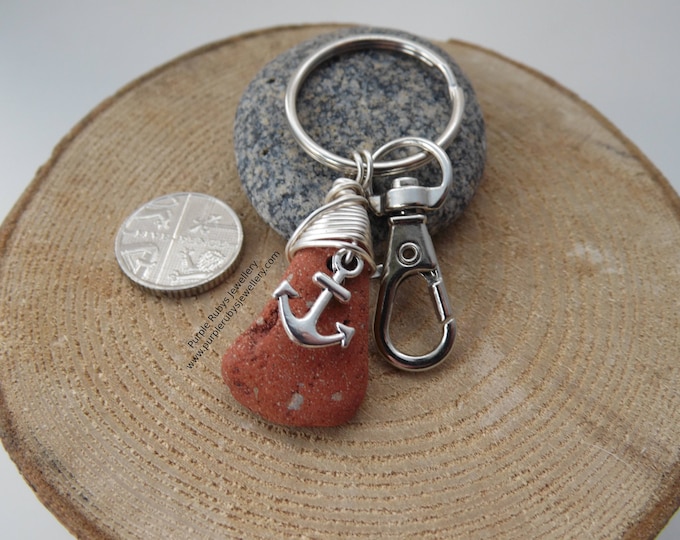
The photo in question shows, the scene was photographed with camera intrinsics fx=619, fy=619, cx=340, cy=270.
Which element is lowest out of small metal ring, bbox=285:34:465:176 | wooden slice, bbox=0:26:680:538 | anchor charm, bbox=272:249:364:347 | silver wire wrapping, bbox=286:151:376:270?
wooden slice, bbox=0:26:680:538

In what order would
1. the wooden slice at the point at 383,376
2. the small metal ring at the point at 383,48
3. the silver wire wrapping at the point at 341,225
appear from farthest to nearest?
the small metal ring at the point at 383,48 < the silver wire wrapping at the point at 341,225 < the wooden slice at the point at 383,376

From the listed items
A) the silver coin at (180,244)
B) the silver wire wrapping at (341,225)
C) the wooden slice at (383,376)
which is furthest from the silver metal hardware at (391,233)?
the silver coin at (180,244)

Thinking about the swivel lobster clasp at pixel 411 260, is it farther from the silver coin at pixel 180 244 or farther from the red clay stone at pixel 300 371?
the silver coin at pixel 180 244

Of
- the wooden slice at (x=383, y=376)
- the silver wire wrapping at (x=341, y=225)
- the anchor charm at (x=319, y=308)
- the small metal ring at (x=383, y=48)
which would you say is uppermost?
the small metal ring at (x=383, y=48)

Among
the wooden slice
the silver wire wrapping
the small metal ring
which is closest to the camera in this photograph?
the wooden slice

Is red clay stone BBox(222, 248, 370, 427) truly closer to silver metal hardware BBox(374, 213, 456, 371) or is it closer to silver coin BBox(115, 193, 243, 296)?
silver metal hardware BBox(374, 213, 456, 371)

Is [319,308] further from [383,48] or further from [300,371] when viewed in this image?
[383,48]

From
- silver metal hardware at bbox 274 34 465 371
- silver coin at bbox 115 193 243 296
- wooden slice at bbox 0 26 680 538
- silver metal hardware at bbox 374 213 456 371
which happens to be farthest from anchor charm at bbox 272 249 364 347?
silver coin at bbox 115 193 243 296

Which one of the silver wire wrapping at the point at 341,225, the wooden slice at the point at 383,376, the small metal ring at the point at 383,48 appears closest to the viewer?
the wooden slice at the point at 383,376
